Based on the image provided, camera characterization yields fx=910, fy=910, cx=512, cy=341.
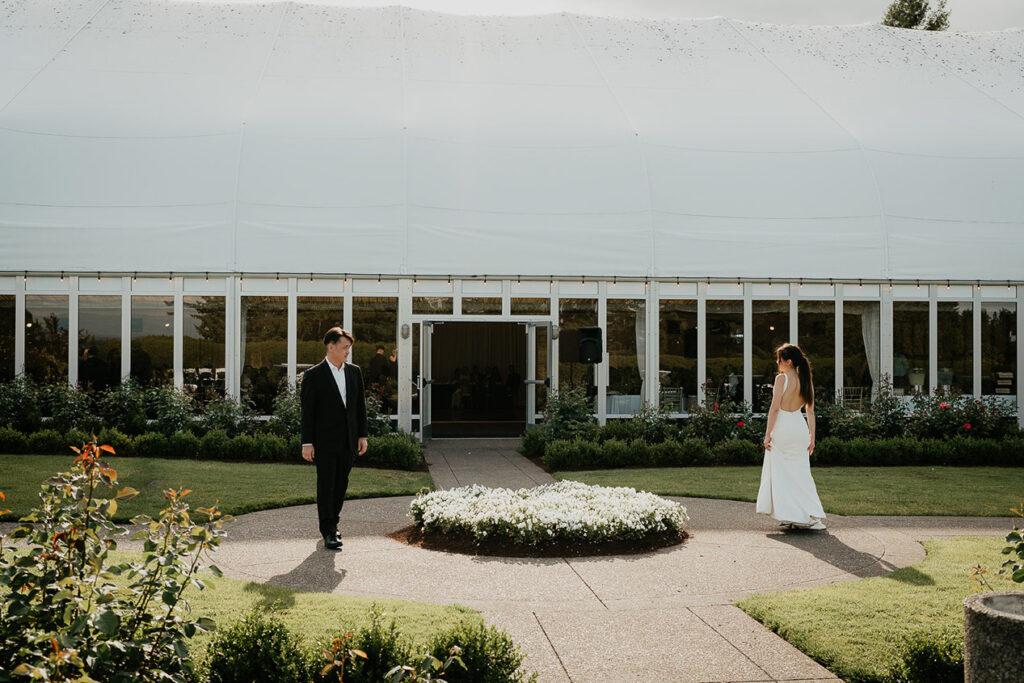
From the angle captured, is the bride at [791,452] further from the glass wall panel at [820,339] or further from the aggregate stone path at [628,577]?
the glass wall panel at [820,339]

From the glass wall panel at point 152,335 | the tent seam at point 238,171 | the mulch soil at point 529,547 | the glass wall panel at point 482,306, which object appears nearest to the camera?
the mulch soil at point 529,547

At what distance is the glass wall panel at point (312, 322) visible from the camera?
16719 mm

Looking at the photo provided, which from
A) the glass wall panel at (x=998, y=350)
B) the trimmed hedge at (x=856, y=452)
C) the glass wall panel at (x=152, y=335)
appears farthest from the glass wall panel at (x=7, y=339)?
the glass wall panel at (x=998, y=350)

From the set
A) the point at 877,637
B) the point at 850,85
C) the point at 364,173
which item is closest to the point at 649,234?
the point at 364,173

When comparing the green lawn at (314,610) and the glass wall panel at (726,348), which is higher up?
the glass wall panel at (726,348)

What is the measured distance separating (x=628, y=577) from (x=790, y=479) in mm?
2899

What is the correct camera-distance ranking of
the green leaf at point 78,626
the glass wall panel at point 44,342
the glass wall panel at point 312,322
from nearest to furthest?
the green leaf at point 78,626 → the glass wall panel at point 44,342 → the glass wall panel at point 312,322

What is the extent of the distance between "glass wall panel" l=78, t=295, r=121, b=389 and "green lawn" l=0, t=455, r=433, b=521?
297 centimetres

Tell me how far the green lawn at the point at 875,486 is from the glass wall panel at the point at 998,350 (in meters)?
3.98

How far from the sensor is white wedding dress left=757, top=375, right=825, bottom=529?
9.38m

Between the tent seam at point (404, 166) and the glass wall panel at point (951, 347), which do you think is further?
the glass wall panel at point (951, 347)

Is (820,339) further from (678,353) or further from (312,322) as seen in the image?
(312,322)

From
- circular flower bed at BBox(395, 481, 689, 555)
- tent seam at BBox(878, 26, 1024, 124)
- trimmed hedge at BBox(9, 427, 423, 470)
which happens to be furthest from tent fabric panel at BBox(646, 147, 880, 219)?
circular flower bed at BBox(395, 481, 689, 555)

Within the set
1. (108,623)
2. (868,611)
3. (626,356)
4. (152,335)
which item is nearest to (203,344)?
(152,335)
